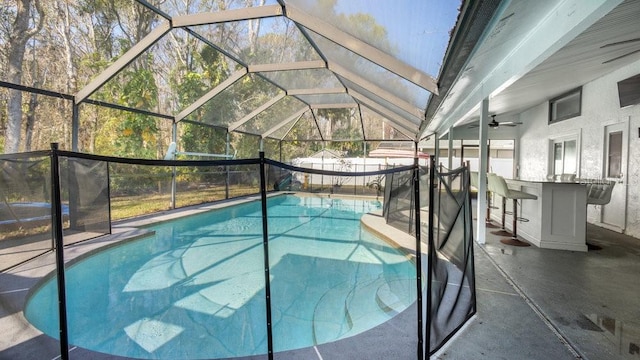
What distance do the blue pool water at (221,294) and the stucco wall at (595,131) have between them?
13.8 feet

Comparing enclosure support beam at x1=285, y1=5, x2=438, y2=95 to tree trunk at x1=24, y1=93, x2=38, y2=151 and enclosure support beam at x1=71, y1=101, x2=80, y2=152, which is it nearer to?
enclosure support beam at x1=71, y1=101, x2=80, y2=152

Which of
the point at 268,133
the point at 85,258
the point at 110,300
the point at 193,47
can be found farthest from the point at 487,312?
the point at 268,133

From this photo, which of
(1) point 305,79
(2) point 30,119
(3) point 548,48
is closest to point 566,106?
(3) point 548,48

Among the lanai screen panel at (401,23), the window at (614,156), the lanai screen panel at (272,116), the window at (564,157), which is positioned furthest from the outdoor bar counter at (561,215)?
the lanai screen panel at (272,116)

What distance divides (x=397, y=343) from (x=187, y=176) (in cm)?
835

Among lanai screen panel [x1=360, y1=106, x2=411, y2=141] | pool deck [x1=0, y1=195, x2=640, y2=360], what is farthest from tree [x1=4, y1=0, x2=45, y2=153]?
lanai screen panel [x1=360, y1=106, x2=411, y2=141]

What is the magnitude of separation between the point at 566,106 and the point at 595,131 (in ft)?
4.28

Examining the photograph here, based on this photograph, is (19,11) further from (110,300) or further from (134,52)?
(110,300)

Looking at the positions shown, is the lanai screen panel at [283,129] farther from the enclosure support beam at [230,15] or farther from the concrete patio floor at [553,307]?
the concrete patio floor at [553,307]

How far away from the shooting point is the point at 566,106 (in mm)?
7277

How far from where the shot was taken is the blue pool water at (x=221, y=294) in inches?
106

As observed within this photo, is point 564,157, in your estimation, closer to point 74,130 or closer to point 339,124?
point 339,124

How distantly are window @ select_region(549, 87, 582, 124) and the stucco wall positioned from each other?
0.13m

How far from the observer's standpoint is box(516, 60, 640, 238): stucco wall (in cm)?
522
